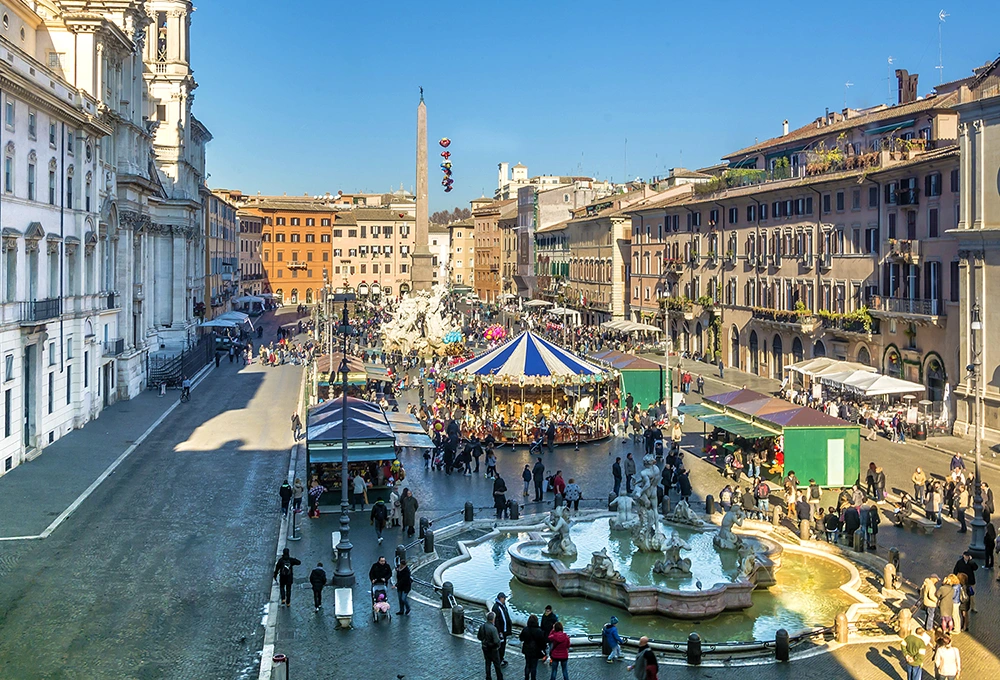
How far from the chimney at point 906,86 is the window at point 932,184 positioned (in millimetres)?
15729

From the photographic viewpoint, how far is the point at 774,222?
53.5 meters

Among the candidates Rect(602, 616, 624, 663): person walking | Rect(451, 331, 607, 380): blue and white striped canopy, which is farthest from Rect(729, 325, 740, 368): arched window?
Rect(602, 616, 624, 663): person walking

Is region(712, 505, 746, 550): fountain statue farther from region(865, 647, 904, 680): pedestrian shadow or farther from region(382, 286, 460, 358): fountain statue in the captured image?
region(382, 286, 460, 358): fountain statue

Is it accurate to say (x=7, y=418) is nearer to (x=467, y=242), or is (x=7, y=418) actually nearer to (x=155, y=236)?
(x=155, y=236)

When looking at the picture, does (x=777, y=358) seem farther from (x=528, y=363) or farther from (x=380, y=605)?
(x=380, y=605)

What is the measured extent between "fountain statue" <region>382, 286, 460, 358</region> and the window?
3163 centimetres

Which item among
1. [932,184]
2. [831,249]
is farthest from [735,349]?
[932,184]

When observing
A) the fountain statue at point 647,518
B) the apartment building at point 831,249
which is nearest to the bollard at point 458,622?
the fountain statue at point 647,518

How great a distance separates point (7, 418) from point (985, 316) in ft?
101

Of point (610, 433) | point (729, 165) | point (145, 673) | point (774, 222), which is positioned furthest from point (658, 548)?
point (729, 165)

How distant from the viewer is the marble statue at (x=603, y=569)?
64.1 feet

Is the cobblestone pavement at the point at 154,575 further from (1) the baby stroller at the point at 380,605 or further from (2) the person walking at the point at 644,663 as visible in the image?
(2) the person walking at the point at 644,663

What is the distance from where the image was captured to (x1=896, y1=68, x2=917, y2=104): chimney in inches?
2140

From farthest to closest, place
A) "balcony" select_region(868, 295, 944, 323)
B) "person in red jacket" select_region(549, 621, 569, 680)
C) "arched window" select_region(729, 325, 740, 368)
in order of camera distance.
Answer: "arched window" select_region(729, 325, 740, 368) → "balcony" select_region(868, 295, 944, 323) → "person in red jacket" select_region(549, 621, 569, 680)
